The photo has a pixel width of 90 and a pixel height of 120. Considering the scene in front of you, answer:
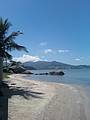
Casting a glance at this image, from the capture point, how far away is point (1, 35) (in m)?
26.4

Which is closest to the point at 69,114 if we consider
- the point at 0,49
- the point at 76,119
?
the point at 76,119

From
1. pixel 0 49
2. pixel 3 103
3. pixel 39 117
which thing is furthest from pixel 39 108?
pixel 0 49

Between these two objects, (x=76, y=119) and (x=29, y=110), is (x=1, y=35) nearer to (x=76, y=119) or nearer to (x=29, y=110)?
(x=29, y=110)

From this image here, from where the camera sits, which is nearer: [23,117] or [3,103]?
[3,103]

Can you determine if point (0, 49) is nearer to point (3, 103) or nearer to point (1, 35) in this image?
point (1, 35)

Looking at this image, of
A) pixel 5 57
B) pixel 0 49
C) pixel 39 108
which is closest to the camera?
pixel 39 108

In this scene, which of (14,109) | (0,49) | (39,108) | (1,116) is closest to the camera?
(1,116)

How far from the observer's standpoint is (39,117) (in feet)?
35.9

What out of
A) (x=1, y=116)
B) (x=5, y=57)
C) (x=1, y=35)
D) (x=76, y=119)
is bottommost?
(x=76, y=119)

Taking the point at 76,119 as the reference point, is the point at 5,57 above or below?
above

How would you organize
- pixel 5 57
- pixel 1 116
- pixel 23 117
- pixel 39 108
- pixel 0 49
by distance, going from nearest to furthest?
pixel 1 116 < pixel 23 117 < pixel 39 108 < pixel 0 49 < pixel 5 57

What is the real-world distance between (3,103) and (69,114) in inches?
378

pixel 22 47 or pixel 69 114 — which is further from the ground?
pixel 22 47

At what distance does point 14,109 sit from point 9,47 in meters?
15.7
